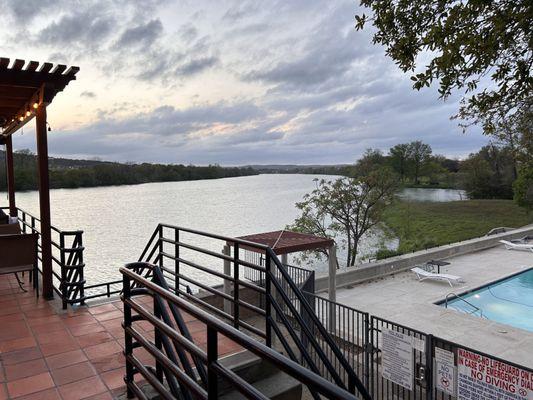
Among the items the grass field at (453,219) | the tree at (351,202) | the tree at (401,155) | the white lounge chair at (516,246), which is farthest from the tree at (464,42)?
the tree at (401,155)

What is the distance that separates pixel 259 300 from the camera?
861cm

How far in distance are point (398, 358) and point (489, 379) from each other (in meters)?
1.32

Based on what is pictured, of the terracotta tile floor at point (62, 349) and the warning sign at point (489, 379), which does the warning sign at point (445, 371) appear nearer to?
the warning sign at point (489, 379)

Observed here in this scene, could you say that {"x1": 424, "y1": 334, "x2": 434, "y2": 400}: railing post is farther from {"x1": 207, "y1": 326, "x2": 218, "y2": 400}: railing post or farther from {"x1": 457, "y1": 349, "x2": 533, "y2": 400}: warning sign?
{"x1": 207, "y1": 326, "x2": 218, "y2": 400}: railing post

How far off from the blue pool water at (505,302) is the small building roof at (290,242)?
18.4 feet

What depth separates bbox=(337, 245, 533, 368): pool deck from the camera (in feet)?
28.1

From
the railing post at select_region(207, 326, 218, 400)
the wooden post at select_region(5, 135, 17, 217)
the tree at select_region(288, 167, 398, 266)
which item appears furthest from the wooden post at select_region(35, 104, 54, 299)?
the tree at select_region(288, 167, 398, 266)

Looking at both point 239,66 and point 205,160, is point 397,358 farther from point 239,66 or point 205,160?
point 205,160

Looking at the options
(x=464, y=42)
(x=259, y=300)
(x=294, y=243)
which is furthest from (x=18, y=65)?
(x=259, y=300)

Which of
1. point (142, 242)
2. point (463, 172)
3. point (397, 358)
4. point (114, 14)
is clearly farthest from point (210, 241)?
point (463, 172)

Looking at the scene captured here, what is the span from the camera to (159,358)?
1.96 m

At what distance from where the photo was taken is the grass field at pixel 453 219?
2497 centimetres

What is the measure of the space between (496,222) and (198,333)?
34.1 m

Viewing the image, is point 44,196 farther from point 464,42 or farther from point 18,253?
point 464,42
